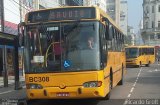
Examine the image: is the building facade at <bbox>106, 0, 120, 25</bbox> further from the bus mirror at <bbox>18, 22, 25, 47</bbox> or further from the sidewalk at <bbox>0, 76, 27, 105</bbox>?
the bus mirror at <bbox>18, 22, 25, 47</bbox>

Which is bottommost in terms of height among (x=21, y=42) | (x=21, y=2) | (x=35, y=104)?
(x=35, y=104)

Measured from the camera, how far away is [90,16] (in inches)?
527

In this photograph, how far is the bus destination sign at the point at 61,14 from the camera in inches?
531

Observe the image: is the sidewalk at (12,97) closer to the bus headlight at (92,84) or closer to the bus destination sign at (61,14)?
the bus headlight at (92,84)

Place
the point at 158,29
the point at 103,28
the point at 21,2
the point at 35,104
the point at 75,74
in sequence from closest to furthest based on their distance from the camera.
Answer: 1. the point at 75,74
2. the point at 103,28
3. the point at 35,104
4. the point at 21,2
5. the point at 158,29

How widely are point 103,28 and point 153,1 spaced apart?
363 feet

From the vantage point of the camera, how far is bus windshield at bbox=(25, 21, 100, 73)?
13.1 m

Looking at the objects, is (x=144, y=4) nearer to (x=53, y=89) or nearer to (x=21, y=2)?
(x=21, y=2)

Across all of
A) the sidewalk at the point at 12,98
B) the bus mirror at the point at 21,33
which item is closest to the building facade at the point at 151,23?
the sidewalk at the point at 12,98

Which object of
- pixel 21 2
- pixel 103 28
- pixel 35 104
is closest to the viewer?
pixel 103 28

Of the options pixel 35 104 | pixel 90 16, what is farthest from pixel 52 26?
pixel 35 104

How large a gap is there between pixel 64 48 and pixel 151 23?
370 feet

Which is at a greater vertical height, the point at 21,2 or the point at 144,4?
the point at 144,4

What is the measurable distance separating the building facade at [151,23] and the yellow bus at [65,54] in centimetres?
10691
